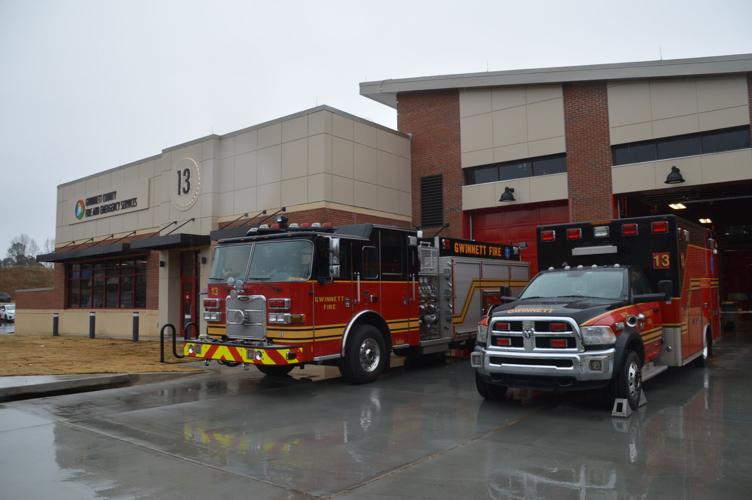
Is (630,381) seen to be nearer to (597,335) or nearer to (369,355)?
(597,335)

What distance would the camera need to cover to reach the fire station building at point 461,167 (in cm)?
1662

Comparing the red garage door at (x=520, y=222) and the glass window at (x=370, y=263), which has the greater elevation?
the red garage door at (x=520, y=222)

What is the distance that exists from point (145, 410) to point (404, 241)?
5.73 m

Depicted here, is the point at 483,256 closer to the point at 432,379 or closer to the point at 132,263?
the point at 432,379

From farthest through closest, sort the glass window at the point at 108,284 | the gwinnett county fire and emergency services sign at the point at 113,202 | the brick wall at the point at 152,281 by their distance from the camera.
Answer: the glass window at the point at 108,284
the gwinnett county fire and emergency services sign at the point at 113,202
the brick wall at the point at 152,281

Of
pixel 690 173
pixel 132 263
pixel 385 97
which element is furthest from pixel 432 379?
pixel 132 263

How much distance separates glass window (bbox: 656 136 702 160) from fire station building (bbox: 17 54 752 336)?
0.04 m

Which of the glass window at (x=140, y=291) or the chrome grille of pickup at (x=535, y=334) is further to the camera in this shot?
the glass window at (x=140, y=291)

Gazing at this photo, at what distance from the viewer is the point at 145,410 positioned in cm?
859

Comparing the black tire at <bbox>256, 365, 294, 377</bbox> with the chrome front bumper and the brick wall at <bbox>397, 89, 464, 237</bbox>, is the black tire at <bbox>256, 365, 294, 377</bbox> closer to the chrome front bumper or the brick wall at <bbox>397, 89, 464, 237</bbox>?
the chrome front bumper

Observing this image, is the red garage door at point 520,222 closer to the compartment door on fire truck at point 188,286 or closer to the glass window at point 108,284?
the compartment door on fire truck at point 188,286

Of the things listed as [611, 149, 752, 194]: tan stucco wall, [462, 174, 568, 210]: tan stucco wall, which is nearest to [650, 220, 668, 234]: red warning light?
[611, 149, 752, 194]: tan stucco wall

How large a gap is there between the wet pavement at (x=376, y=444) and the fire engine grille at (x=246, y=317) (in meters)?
1.04

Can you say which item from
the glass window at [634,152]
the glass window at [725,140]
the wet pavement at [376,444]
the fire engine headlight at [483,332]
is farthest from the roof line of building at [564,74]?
the fire engine headlight at [483,332]
